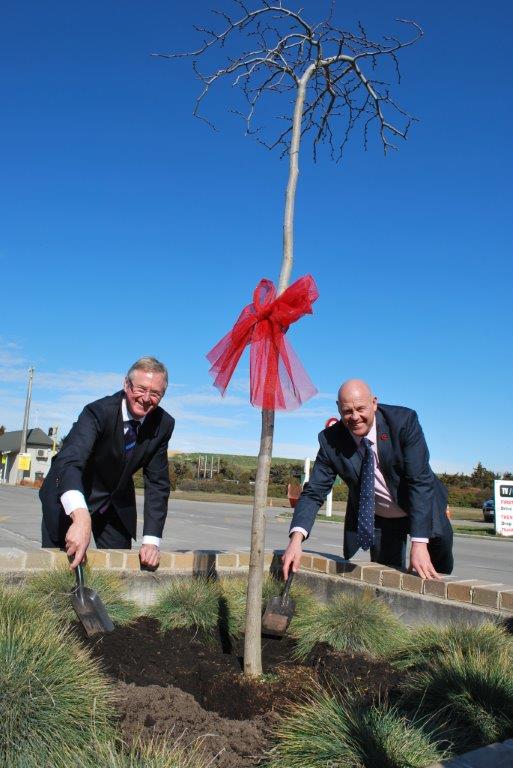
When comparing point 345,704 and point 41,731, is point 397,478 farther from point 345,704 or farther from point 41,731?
point 41,731

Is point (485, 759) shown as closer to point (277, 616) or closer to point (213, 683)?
point (213, 683)

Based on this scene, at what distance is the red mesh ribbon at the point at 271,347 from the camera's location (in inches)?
126

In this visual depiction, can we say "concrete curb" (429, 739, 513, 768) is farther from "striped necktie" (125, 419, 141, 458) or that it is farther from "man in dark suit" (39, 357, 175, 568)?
"striped necktie" (125, 419, 141, 458)

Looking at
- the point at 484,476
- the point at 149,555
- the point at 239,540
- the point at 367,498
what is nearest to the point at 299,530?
the point at 367,498

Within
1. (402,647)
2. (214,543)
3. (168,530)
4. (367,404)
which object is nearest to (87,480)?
(367,404)

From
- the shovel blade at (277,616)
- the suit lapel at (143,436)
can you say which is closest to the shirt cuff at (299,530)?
the shovel blade at (277,616)

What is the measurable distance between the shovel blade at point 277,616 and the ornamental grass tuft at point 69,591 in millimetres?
680

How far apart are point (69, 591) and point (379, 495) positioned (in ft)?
5.45

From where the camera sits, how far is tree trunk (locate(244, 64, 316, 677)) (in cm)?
306

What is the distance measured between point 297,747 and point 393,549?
90.7 inches

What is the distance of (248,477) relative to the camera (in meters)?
57.7

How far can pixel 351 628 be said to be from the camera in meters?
3.42

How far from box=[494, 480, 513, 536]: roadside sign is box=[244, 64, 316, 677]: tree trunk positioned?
1827 centimetres

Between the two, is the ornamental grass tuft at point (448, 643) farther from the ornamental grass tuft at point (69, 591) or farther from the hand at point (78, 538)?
the hand at point (78, 538)
